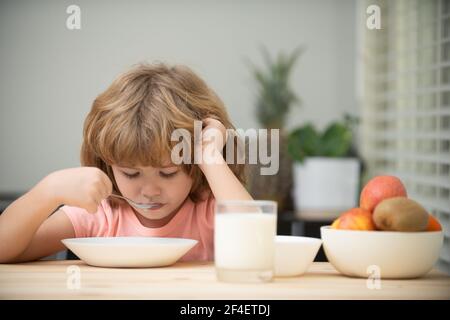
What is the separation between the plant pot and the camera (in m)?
3.45

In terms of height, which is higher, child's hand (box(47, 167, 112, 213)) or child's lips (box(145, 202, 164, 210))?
child's hand (box(47, 167, 112, 213))

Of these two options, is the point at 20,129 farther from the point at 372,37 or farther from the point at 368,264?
the point at 368,264

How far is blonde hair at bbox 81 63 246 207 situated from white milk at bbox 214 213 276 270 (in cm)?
42

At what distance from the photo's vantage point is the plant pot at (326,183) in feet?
11.3

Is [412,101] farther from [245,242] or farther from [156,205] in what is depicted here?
[245,242]

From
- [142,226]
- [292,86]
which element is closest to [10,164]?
[292,86]

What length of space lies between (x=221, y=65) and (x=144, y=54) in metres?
0.46

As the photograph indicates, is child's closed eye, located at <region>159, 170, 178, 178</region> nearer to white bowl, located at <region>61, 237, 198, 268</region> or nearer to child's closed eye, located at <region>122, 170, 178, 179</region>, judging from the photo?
child's closed eye, located at <region>122, 170, 178, 179</region>

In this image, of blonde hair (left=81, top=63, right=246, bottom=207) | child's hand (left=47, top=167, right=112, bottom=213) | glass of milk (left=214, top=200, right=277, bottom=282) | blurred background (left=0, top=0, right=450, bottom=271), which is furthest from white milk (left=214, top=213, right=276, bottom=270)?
blurred background (left=0, top=0, right=450, bottom=271)

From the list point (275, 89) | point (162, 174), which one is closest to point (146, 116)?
point (162, 174)

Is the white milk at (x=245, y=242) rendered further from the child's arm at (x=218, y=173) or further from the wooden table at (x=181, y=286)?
the child's arm at (x=218, y=173)

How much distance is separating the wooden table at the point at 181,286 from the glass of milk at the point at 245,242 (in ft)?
0.07

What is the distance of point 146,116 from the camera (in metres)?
1.43

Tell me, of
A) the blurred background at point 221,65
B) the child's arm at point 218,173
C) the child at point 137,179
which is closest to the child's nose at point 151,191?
the child at point 137,179
